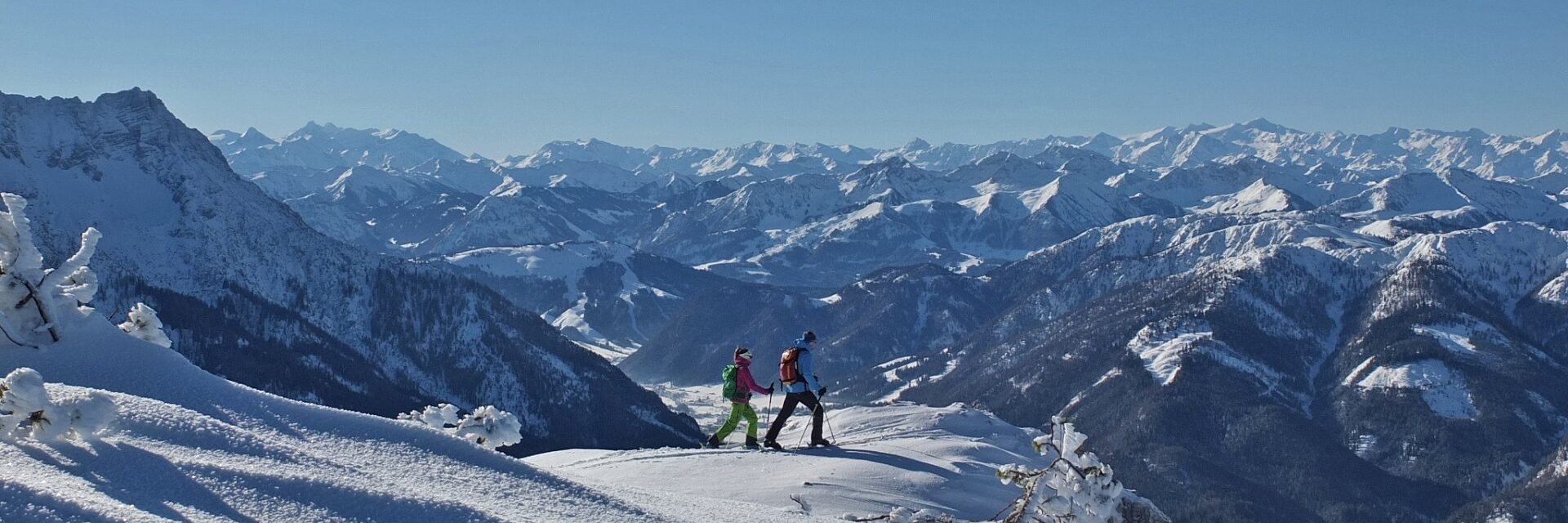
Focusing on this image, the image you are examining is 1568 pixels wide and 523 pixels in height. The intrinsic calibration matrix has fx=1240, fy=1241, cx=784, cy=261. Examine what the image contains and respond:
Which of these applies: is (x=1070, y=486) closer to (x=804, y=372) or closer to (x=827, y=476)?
(x=827, y=476)

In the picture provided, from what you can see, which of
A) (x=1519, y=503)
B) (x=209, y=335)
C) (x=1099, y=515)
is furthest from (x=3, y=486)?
(x=1519, y=503)

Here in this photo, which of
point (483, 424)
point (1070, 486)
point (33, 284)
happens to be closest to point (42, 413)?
point (33, 284)

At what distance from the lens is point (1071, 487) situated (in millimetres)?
15992

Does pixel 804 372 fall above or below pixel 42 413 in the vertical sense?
above

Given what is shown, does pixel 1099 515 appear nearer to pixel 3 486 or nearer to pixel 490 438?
pixel 3 486

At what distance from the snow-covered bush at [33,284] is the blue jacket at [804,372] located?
63.7 ft

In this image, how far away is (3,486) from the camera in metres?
12.1

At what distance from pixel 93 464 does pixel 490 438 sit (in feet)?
41.1

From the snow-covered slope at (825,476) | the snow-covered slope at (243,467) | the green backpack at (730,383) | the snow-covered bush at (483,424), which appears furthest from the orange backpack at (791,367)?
the snow-covered slope at (243,467)

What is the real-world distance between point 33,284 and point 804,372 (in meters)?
21.3

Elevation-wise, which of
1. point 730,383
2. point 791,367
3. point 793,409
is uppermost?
point 791,367

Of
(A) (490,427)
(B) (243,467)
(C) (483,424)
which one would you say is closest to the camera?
(B) (243,467)

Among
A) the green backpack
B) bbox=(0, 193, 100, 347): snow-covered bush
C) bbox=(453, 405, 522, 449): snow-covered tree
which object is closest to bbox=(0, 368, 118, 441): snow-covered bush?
bbox=(0, 193, 100, 347): snow-covered bush

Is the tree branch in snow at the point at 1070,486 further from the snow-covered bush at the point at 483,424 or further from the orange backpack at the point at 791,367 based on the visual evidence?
the orange backpack at the point at 791,367
